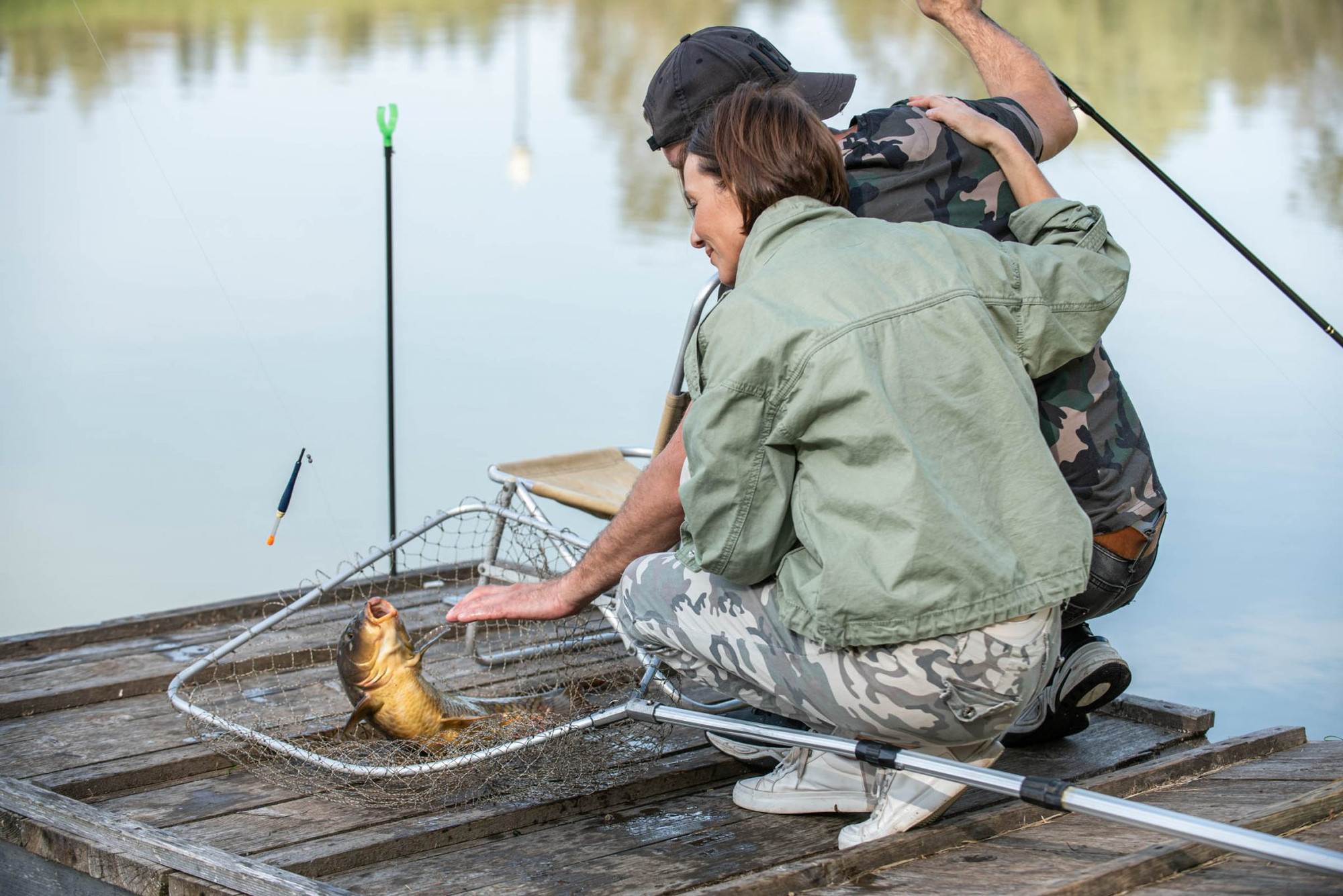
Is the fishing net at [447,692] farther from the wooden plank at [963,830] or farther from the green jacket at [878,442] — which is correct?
the green jacket at [878,442]

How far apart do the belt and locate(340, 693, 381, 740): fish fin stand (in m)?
1.31

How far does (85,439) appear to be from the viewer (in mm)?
6633

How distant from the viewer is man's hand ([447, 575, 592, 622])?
242cm

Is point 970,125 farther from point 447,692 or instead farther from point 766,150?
point 447,692

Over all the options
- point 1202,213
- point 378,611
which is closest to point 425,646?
point 378,611

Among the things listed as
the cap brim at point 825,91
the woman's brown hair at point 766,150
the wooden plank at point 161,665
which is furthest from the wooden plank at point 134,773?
the cap brim at point 825,91

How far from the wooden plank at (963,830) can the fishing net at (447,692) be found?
0.51 meters

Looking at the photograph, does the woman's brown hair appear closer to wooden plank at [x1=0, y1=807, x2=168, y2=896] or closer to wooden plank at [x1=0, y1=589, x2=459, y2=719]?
wooden plank at [x1=0, y1=807, x2=168, y2=896]

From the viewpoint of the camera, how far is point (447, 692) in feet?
10.4

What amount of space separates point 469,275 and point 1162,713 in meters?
6.86

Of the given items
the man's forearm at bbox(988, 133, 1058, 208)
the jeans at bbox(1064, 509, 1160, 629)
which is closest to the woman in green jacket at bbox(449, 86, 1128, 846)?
the man's forearm at bbox(988, 133, 1058, 208)

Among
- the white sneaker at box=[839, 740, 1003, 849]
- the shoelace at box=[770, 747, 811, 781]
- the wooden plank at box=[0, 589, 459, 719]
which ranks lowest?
the wooden plank at box=[0, 589, 459, 719]

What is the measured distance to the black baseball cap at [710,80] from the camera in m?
2.56

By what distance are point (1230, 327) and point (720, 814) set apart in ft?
22.2
